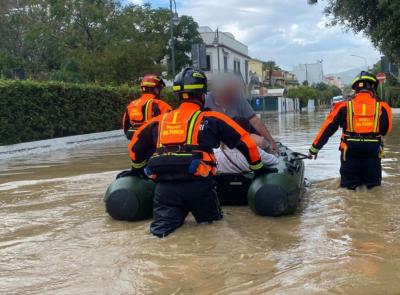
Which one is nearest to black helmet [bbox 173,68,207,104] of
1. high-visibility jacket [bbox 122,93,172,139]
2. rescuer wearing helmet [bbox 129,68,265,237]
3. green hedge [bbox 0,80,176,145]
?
rescuer wearing helmet [bbox 129,68,265,237]

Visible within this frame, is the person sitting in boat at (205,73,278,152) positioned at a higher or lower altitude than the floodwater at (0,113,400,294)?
higher

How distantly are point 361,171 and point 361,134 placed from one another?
1.85ft

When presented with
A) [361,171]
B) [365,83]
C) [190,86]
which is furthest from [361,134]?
[190,86]

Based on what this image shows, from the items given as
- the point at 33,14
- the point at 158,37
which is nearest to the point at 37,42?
the point at 33,14

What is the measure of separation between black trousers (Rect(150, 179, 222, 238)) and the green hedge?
1242cm

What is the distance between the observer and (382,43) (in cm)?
1581

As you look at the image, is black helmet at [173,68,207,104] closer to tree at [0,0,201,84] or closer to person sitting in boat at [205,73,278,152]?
person sitting in boat at [205,73,278,152]

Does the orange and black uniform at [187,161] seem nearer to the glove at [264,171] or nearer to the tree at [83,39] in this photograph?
the glove at [264,171]

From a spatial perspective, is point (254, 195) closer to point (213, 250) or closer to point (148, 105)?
point (213, 250)

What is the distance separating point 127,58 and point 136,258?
27.7m

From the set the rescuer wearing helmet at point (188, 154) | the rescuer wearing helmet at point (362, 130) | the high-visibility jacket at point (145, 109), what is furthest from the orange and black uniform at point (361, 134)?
the high-visibility jacket at point (145, 109)

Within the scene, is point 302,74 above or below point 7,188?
above

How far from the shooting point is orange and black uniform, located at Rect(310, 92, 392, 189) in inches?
265

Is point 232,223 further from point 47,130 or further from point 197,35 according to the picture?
point 197,35
